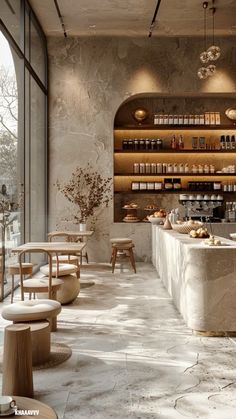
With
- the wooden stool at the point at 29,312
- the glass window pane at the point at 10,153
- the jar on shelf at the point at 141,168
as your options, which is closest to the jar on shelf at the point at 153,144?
the jar on shelf at the point at 141,168

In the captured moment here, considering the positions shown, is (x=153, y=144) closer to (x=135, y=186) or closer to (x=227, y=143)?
(x=135, y=186)

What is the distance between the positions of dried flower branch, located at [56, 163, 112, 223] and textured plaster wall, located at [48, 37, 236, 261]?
5.6 inches

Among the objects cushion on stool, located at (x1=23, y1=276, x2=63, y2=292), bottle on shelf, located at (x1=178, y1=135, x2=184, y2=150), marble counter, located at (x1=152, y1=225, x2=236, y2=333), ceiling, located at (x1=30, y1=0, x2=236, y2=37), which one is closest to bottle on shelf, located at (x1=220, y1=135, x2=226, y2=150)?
bottle on shelf, located at (x1=178, y1=135, x2=184, y2=150)

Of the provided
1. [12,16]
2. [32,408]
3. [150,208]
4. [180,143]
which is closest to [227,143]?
[180,143]

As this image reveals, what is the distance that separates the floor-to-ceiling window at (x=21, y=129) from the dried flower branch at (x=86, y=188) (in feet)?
1.67

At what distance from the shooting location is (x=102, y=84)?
984cm

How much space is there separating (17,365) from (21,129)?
499 centimetres

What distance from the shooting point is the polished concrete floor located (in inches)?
117

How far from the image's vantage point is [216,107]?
10383 mm

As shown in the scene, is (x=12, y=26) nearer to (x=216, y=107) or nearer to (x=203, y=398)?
(x=216, y=107)

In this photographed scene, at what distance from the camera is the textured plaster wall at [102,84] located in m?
9.81

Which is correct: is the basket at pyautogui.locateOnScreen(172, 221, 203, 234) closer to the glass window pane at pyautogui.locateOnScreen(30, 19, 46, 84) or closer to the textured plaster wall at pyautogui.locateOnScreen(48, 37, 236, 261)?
the textured plaster wall at pyautogui.locateOnScreen(48, 37, 236, 261)

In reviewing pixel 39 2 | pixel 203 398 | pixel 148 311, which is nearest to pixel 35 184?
pixel 39 2

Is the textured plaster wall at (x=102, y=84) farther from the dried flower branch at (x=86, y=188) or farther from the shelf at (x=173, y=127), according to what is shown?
the shelf at (x=173, y=127)
